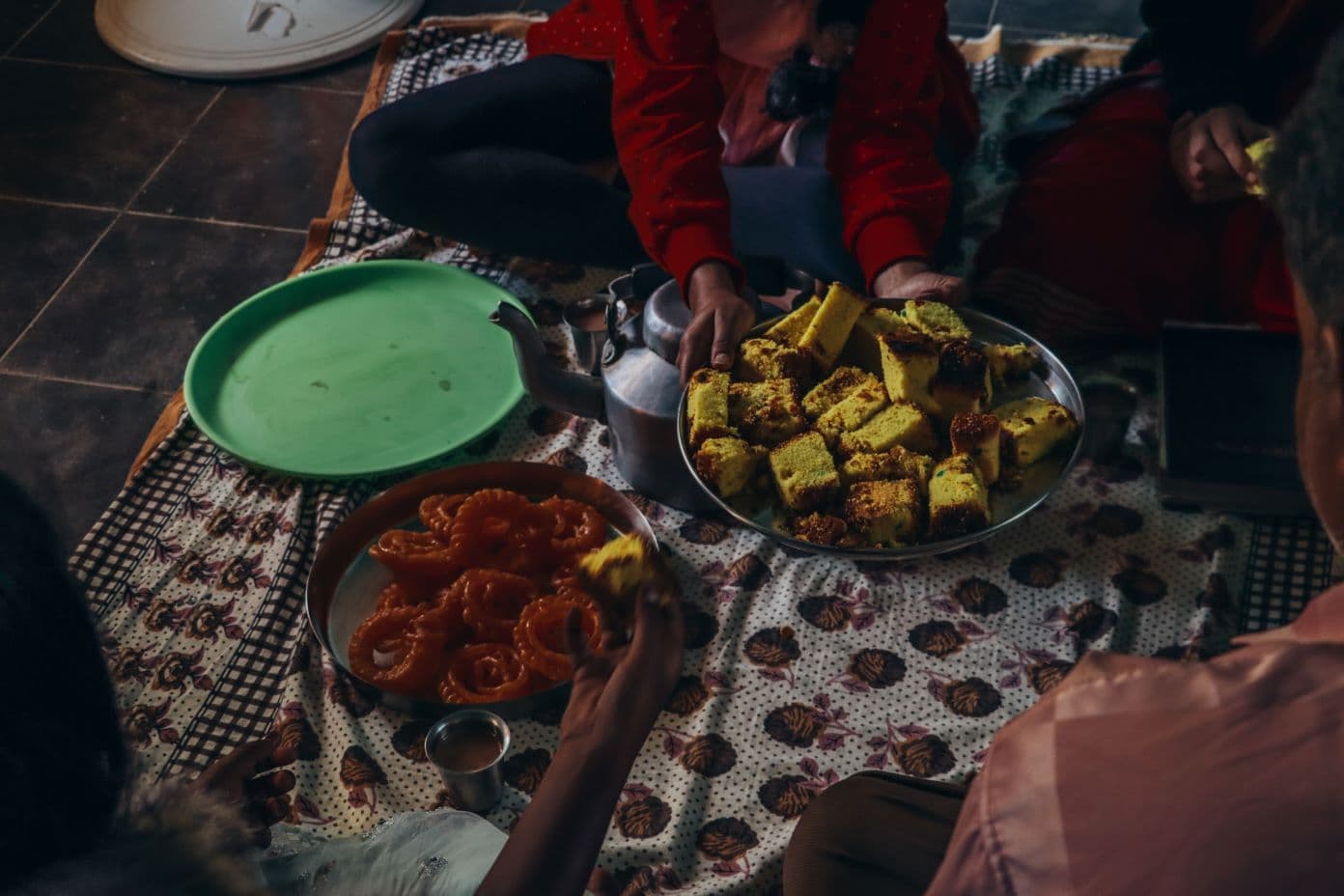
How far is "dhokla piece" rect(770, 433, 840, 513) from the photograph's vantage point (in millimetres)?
1335

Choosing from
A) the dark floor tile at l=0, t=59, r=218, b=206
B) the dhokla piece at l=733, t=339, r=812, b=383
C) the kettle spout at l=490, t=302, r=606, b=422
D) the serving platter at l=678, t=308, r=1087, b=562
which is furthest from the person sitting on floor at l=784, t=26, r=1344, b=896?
the dark floor tile at l=0, t=59, r=218, b=206

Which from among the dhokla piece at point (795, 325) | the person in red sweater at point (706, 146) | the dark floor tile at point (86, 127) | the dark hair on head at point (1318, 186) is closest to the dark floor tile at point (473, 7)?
the dark floor tile at point (86, 127)

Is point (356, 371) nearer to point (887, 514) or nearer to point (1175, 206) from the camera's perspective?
point (887, 514)

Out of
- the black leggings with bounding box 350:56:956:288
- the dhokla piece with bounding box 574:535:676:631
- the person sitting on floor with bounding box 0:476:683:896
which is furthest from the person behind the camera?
the black leggings with bounding box 350:56:956:288

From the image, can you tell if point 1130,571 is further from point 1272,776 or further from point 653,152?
point 1272,776

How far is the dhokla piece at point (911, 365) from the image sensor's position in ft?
4.57

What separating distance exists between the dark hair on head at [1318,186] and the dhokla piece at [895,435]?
31.3 inches

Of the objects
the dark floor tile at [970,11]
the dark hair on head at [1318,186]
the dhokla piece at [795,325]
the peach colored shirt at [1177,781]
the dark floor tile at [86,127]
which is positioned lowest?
the dark floor tile at [86,127]

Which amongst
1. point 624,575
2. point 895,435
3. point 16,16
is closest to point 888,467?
point 895,435

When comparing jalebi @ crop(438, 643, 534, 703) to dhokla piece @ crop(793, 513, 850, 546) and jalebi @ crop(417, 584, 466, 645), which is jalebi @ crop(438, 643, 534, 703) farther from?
dhokla piece @ crop(793, 513, 850, 546)

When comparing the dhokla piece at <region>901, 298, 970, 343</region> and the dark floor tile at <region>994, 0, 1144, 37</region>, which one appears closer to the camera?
the dhokla piece at <region>901, 298, 970, 343</region>

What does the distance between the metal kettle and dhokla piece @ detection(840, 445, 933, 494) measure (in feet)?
0.87

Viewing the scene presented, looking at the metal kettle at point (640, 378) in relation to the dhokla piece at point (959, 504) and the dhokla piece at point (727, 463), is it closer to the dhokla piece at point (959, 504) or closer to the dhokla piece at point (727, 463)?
the dhokla piece at point (727, 463)

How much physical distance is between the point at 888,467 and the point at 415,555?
615mm
